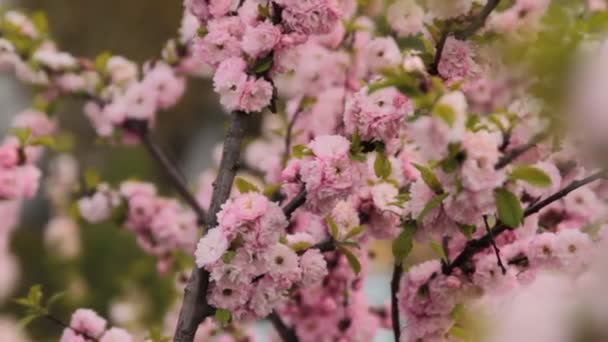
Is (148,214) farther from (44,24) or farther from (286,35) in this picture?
(286,35)

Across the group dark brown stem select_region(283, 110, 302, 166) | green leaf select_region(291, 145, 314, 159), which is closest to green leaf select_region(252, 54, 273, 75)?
green leaf select_region(291, 145, 314, 159)

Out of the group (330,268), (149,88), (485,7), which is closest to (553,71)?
(485,7)

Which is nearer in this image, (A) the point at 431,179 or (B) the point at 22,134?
(A) the point at 431,179

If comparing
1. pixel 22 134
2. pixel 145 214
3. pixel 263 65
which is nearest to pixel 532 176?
pixel 263 65

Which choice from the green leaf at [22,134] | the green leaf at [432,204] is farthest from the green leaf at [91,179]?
the green leaf at [432,204]

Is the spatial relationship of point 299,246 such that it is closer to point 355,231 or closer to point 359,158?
point 355,231

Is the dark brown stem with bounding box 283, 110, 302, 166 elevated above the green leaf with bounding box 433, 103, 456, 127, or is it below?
above

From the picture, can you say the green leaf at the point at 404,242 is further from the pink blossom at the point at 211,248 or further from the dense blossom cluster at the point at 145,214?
the dense blossom cluster at the point at 145,214

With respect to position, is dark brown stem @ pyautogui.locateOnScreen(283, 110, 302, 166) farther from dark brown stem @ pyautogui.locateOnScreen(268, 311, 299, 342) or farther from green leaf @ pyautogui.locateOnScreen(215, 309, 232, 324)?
green leaf @ pyautogui.locateOnScreen(215, 309, 232, 324)
